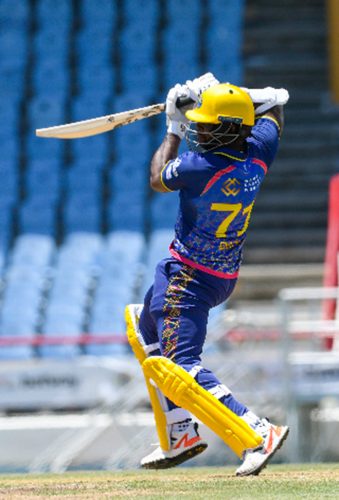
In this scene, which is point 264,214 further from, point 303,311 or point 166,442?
point 166,442

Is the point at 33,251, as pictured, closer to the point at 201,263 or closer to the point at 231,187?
the point at 201,263

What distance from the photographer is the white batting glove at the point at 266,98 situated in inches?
230

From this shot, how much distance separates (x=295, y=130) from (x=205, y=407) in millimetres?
9621

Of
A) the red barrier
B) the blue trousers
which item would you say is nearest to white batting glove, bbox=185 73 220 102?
the blue trousers

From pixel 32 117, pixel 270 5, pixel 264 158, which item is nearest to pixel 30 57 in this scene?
pixel 32 117

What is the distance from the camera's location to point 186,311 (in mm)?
5531

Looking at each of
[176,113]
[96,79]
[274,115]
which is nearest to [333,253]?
[274,115]

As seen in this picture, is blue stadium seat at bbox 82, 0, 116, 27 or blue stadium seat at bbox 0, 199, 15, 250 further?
blue stadium seat at bbox 82, 0, 116, 27

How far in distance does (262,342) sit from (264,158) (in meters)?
5.23

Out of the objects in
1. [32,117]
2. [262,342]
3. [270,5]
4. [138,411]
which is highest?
[270,5]

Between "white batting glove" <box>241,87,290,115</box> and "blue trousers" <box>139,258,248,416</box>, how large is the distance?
817 millimetres

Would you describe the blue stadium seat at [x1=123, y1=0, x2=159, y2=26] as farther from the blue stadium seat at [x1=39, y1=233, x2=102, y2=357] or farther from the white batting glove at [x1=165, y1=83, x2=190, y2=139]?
the white batting glove at [x1=165, y1=83, x2=190, y2=139]

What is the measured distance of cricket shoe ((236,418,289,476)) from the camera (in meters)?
5.35

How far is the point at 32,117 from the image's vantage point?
15594 mm
